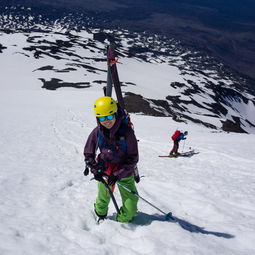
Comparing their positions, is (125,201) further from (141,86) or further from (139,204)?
(141,86)

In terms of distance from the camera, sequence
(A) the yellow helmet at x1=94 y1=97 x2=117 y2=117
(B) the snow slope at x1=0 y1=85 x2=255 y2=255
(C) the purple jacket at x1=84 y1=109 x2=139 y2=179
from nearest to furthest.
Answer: (B) the snow slope at x1=0 y1=85 x2=255 y2=255, (A) the yellow helmet at x1=94 y1=97 x2=117 y2=117, (C) the purple jacket at x1=84 y1=109 x2=139 y2=179

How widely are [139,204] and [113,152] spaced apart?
278cm

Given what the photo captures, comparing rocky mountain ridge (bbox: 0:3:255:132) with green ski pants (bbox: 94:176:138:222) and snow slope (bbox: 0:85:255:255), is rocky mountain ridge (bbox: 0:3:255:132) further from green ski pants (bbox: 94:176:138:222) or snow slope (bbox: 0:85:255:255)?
green ski pants (bbox: 94:176:138:222)

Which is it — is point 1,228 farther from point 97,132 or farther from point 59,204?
point 97,132

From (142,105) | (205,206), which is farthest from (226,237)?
(142,105)

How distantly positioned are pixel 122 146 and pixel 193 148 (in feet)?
49.5

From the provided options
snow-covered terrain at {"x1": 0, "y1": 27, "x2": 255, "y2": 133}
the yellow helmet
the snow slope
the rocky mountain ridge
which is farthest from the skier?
snow-covered terrain at {"x1": 0, "y1": 27, "x2": 255, "y2": 133}

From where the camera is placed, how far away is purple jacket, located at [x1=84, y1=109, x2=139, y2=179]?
6.23 meters

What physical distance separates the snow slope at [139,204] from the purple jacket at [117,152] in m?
1.47

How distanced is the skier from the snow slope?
0.59 metres

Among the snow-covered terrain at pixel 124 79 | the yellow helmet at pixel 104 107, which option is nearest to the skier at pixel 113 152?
the yellow helmet at pixel 104 107

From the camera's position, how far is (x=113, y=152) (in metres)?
6.40

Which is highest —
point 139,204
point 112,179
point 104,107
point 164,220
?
point 104,107

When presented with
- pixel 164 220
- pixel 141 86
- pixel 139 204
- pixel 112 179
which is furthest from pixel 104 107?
pixel 141 86
